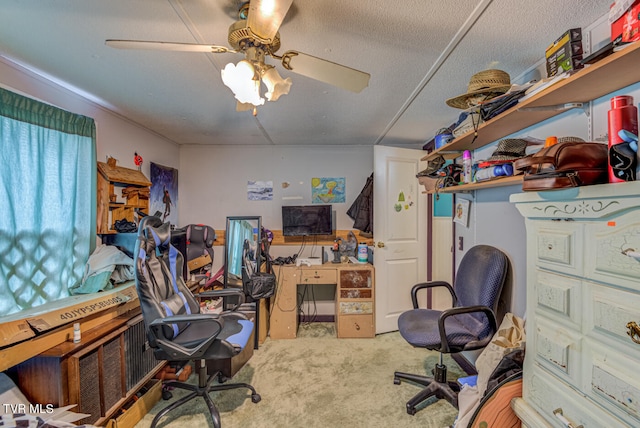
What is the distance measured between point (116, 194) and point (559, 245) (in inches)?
118

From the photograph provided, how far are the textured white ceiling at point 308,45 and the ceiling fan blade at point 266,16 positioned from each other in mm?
211

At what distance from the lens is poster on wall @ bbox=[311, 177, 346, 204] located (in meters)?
3.55

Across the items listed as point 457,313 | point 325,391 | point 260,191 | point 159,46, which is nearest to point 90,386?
point 325,391

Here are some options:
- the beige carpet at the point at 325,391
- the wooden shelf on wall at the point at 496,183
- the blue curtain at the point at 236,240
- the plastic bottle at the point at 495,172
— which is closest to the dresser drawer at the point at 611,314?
the wooden shelf on wall at the point at 496,183

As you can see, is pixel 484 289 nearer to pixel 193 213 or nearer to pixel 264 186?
pixel 264 186

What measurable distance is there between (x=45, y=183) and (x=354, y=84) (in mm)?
2025

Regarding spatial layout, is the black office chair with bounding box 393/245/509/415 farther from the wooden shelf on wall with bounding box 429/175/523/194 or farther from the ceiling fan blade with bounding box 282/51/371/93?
the ceiling fan blade with bounding box 282/51/371/93

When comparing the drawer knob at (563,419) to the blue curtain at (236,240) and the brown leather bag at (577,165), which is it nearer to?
the brown leather bag at (577,165)

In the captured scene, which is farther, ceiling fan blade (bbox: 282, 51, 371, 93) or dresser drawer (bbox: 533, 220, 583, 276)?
ceiling fan blade (bbox: 282, 51, 371, 93)

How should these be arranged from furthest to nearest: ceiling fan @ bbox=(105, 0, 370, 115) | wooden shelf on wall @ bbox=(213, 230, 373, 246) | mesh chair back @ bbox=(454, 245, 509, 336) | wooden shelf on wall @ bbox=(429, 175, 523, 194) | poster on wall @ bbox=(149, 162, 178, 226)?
wooden shelf on wall @ bbox=(213, 230, 373, 246) < poster on wall @ bbox=(149, 162, 178, 226) < mesh chair back @ bbox=(454, 245, 509, 336) < wooden shelf on wall @ bbox=(429, 175, 523, 194) < ceiling fan @ bbox=(105, 0, 370, 115)

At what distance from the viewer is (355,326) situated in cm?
299

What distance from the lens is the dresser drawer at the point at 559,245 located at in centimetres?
97

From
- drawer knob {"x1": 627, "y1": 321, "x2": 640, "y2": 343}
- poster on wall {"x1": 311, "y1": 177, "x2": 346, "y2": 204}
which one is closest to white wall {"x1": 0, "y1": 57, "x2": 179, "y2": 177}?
poster on wall {"x1": 311, "y1": 177, "x2": 346, "y2": 204}

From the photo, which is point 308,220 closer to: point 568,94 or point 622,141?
point 568,94
